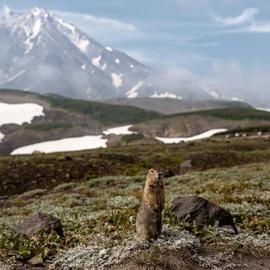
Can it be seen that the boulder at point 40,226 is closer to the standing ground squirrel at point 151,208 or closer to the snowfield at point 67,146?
the standing ground squirrel at point 151,208

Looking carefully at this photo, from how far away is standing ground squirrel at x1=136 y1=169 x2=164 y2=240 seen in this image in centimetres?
1256

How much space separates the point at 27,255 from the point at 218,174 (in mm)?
29331

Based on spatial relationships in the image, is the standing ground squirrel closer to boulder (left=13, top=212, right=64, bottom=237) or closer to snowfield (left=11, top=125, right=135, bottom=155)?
boulder (left=13, top=212, right=64, bottom=237)

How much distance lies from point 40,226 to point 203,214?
15.8 feet

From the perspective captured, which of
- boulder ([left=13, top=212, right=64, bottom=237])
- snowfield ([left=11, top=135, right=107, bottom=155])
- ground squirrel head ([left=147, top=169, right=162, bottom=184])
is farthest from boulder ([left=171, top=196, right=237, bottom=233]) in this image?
snowfield ([left=11, top=135, right=107, bottom=155])

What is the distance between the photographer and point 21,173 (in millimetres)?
52656

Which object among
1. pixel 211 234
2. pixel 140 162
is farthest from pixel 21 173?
pixel 211 234

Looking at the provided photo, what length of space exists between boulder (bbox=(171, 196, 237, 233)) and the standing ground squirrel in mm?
2583

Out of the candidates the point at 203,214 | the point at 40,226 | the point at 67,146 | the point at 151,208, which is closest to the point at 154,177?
the point at 151,208

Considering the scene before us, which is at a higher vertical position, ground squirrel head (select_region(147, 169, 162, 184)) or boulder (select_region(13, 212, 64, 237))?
ground squirrel head (select_region(147, 169, 162, 184))

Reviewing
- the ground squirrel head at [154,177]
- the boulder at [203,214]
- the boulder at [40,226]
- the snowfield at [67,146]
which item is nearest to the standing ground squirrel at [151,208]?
the ground squirrel head at [154,177]

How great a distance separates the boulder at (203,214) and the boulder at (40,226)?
355cm

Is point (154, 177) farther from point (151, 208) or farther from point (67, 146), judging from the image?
point (67, 146)

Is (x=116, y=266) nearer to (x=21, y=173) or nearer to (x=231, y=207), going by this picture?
(x=231, y=207)
